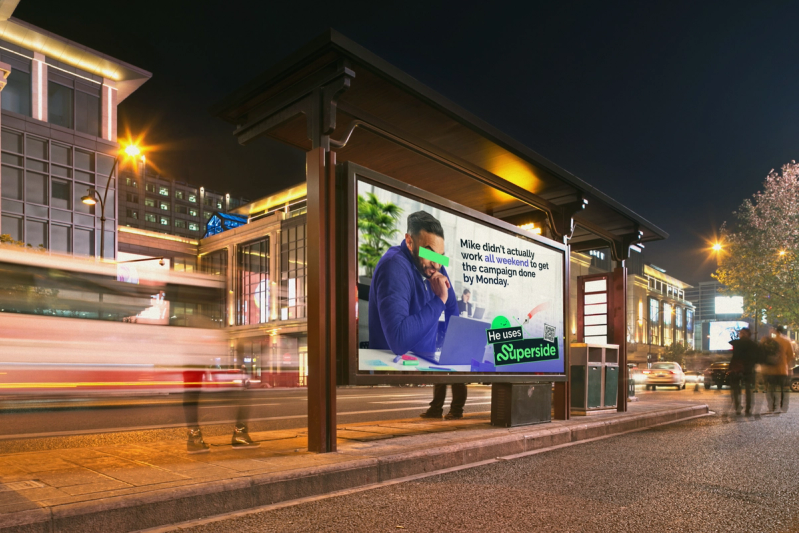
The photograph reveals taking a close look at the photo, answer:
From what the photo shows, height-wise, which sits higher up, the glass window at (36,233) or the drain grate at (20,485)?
the glass window at (36,233)

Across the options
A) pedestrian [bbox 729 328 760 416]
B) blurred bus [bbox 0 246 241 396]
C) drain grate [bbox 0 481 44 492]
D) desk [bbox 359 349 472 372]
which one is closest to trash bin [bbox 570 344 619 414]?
pedestrian [bbox 729 328 760 416]

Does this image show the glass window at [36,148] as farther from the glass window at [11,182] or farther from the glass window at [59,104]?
the glass window at [59,104]

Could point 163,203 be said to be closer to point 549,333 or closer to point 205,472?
point 549,333

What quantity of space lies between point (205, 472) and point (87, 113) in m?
44.3

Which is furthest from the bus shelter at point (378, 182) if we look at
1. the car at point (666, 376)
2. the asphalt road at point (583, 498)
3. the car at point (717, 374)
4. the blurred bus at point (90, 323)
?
the car at point (666, 376)

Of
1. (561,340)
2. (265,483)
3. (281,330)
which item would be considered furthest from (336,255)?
(281,330)

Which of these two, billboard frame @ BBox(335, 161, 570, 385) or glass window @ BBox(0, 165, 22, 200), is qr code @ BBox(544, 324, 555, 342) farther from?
glass window @ BBox(0, 165, 22, 200)

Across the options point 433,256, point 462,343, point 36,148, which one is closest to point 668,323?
point 36,148

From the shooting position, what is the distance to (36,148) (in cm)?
3950

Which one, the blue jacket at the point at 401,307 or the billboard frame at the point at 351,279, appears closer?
the billboard frame at the point at 351,279

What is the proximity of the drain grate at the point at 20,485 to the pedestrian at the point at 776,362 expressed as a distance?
13841 mm

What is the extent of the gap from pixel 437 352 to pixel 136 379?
10166mm

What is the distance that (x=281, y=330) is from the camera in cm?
4700

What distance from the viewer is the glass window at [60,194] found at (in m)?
40.0
